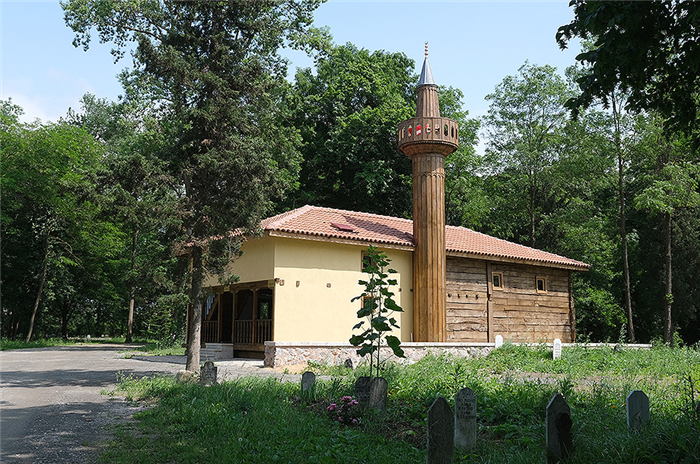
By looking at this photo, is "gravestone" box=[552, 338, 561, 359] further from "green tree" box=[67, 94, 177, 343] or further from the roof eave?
"green tree" box=[67, 94, 177, 343]

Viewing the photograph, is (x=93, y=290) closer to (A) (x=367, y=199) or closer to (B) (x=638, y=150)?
(A) (x=367, y=199)

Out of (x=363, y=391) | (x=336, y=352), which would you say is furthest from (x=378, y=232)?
(x=363, y=391)

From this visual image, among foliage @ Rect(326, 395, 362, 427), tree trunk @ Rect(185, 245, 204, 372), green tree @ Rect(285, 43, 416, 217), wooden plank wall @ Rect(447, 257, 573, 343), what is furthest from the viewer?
green tree @ Rect(285, 43, 416, 217)

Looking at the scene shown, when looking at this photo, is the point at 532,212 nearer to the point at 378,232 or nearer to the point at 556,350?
the point at 378,232

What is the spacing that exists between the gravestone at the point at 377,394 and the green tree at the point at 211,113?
731 cm

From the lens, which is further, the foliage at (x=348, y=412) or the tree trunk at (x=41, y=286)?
the tree trunk at (x=41, y=286)

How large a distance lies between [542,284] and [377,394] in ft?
64.9

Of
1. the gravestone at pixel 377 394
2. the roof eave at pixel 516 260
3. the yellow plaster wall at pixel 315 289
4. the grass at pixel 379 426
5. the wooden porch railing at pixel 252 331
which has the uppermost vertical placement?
the roof eave at pixel 516 260

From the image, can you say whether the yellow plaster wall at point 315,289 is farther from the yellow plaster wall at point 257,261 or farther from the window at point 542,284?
the window at point 542,284

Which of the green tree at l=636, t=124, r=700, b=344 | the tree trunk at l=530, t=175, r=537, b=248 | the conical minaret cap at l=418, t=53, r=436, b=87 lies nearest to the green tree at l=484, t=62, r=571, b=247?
the tree trunk at l=530, t=175, r=537, b=248

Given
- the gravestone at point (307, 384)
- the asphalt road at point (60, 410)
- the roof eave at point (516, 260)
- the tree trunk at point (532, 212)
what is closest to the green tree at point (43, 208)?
the asphalt road at point (60, 410)

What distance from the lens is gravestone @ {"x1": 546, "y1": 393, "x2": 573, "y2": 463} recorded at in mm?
5129

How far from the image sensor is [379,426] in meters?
7.28

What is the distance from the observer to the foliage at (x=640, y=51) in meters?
6.23
